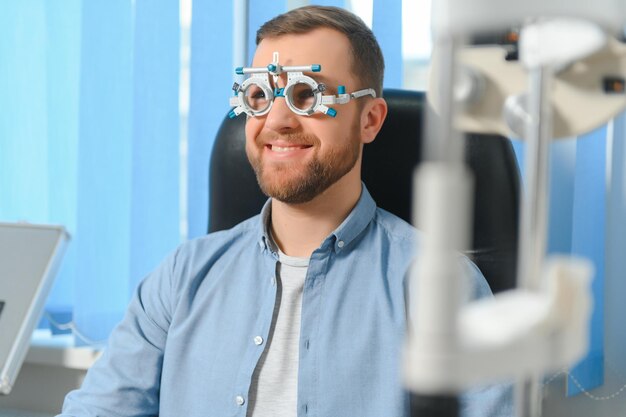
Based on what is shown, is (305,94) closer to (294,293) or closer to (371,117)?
(371,117)

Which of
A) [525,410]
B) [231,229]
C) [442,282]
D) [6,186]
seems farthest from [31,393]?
[442,282]

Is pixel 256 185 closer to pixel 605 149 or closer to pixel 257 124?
pixel 257 124

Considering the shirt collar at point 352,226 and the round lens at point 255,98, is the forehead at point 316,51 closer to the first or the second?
the round lens at point 255,98

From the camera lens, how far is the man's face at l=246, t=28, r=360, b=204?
4.56 ft

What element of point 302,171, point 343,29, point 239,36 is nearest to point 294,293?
point 302,171

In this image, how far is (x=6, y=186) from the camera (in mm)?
2191

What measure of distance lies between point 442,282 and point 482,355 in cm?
4

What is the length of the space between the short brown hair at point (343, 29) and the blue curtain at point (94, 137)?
61 centimetres

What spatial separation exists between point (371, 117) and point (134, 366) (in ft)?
2.00

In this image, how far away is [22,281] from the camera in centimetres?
179

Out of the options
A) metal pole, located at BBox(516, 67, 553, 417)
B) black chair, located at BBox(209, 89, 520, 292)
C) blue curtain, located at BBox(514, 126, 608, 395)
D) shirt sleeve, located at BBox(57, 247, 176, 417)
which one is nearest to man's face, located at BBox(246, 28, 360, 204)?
black chair, located at BBox(209, 89, 520, 292)

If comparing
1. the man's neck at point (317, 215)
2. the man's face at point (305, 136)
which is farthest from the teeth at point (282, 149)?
the man's neck at point (317, 215)

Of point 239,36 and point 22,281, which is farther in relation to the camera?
point 239,36

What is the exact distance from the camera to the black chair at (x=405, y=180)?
1.36 m
